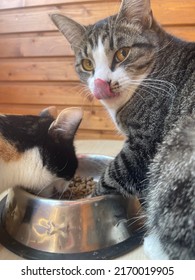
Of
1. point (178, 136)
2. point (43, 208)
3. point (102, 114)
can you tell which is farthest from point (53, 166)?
point (102, 114)

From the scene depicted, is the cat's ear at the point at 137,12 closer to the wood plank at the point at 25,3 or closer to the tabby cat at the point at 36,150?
the tabby cat at the point at 36,150

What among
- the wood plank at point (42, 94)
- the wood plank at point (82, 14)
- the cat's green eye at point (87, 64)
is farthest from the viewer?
the wood plank at point (42, 94)

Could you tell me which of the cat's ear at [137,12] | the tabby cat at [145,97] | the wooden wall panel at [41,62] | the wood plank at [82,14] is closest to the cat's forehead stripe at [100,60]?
the tabby cat at [145,97]

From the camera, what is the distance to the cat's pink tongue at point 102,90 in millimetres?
990

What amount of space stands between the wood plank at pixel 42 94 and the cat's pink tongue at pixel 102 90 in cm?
116

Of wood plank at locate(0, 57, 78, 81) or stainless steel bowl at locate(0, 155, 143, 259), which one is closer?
stainless steel bowl at locate(0, 155, 143, 259)

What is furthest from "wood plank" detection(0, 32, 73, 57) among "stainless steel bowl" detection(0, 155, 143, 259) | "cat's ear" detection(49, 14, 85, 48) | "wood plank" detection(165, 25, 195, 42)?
"stainless steel bowl" detection(0, 155, 143, 259)

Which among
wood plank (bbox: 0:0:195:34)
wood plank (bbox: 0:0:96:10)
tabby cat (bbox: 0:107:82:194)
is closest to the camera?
Result: tabby cat (bbox: 0:107:82:194)

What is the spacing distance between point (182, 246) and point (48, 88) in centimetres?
174

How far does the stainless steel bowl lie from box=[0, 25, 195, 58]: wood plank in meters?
1.36

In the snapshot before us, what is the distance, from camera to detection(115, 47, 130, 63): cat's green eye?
1029mm

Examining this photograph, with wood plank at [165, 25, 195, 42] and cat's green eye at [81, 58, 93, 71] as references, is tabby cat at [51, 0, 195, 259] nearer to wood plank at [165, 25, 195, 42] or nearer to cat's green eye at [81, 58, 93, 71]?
cat's green eye at [81, 58, 93, 71]

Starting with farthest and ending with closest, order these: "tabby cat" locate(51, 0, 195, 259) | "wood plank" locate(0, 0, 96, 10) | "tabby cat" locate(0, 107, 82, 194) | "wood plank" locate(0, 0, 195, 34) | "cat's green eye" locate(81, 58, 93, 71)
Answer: "wood plank" locate(0, 0, 96, 10), "wood plank" locate(0, 0, 195, 34), "cat's green eye" locate(81, 58, 93, 71), "tabby cat" locate(0, 107, 82, 194), "tabby cat" locate(51, 0, 195, 259)
